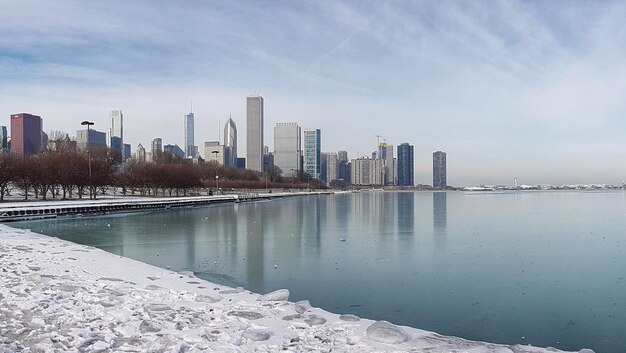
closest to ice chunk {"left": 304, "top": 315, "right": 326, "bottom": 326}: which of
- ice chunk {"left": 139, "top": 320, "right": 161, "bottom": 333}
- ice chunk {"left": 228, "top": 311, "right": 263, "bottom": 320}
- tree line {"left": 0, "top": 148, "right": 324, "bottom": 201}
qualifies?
ice chunk {"left": 228, "top": 311, "right": 263, "bottom": 320}

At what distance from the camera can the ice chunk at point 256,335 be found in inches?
242

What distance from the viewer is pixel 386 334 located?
6316 millimetres

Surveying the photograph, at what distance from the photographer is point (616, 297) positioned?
10.3m

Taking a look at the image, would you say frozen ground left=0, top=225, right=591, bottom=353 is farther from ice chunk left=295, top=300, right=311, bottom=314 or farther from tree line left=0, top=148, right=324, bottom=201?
tree line left=0, top=148, right=324, bottom=201

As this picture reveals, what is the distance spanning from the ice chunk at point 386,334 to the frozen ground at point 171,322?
1 centimetres

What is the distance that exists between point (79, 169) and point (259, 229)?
4138cm

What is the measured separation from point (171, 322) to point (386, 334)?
119 inches

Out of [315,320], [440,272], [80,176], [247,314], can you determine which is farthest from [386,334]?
[80,176]

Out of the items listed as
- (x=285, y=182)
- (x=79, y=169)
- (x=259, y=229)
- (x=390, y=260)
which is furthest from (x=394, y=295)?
(x=285, y=182)

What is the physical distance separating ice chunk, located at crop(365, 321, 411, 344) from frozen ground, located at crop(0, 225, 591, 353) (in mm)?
13

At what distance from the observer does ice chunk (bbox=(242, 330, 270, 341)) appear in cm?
614

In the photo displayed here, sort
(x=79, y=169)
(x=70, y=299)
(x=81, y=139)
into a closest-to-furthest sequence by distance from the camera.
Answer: (x=70, y=299) → (x=79, y=169) → (x=81, y=139)

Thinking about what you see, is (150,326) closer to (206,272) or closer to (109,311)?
(109,311)

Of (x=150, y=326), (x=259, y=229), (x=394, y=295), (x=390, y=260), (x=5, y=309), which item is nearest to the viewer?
(x=150, y=326)
